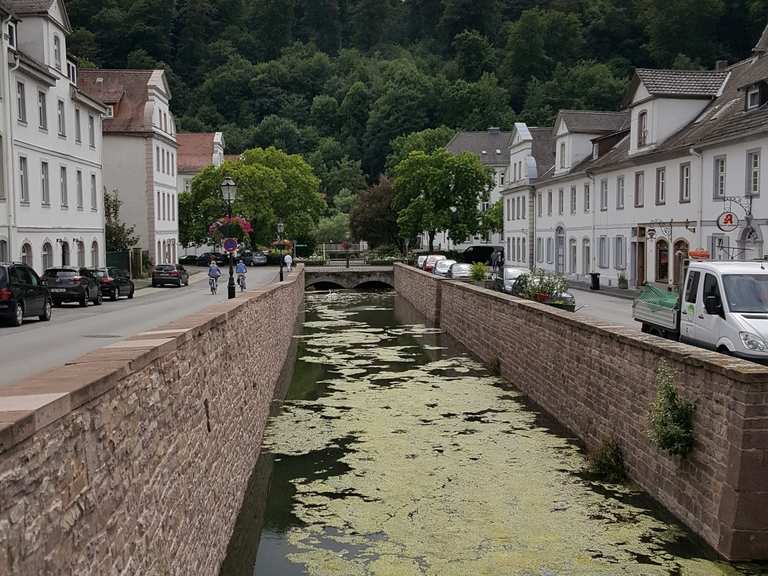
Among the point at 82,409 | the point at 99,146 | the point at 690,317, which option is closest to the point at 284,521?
the point at 82,409

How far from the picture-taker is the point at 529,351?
58.9 feet

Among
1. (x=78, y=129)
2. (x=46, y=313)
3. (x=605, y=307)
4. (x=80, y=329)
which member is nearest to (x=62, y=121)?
(x=78, y=129)

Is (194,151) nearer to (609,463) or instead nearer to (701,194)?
(701,194)

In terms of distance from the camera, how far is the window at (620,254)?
41.1 meters

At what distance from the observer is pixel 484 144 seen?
99.0 m

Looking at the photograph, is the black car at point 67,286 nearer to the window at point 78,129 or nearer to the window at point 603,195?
the window at point 78,129

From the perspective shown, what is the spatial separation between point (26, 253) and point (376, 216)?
50093mm

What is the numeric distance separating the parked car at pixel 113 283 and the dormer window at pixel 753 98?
25.6 metres

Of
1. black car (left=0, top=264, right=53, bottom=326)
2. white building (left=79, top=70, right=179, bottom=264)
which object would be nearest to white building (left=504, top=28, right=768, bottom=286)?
black car (left=0, top=264, right=53, bottom=326)

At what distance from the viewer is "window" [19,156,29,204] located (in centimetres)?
3334

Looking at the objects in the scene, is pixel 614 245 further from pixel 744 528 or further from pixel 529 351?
pixel 744 528

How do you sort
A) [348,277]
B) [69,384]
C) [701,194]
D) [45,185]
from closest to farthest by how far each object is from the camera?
[69,384] → [701,194] → [45,185] → [348,277]

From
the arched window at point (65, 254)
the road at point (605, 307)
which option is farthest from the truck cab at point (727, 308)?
the arched window at point (65, 254)

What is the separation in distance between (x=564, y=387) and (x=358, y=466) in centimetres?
441
